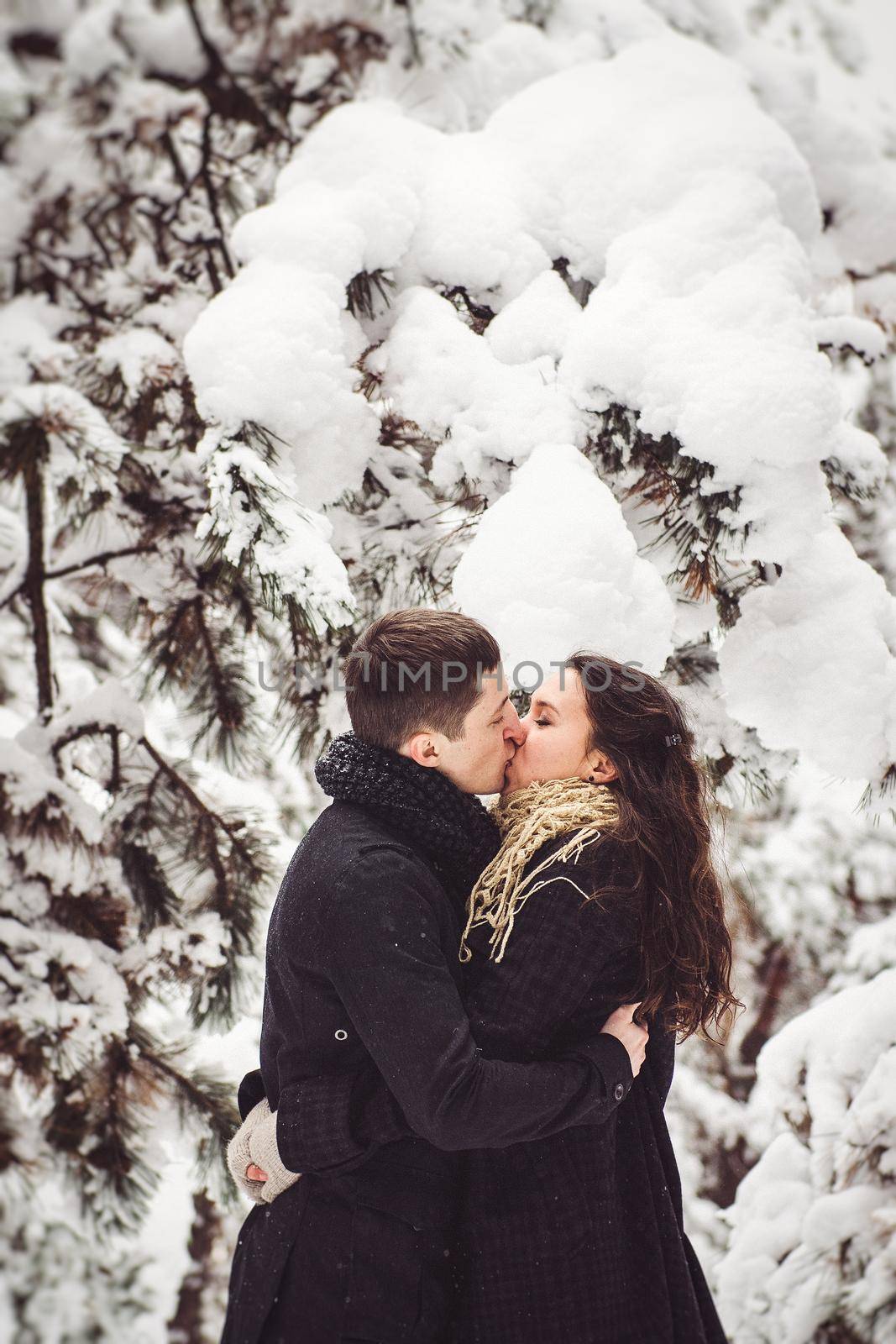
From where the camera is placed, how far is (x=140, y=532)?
99.3 inches

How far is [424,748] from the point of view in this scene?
1722 mm

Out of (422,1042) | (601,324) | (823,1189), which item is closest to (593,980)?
(422,1042)

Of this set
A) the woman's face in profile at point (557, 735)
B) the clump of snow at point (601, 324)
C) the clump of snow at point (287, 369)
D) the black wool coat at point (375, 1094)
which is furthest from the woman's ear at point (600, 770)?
the clump of snow at point (287, 369)

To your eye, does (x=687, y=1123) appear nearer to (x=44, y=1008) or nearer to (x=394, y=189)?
(x=44, y=1008)

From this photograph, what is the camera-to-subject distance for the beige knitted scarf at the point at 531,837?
5.27 feet

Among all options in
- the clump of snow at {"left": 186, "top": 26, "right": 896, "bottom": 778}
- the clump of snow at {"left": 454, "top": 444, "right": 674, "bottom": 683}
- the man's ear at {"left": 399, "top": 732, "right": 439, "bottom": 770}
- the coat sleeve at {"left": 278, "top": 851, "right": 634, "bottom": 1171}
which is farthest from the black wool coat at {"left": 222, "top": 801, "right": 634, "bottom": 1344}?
the clump of snow at {"left": 186, "top": 26, "right": 896, "bottom": 778}

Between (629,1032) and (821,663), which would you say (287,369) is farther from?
(629,1032)

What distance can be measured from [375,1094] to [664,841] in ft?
2.25

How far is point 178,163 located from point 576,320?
1.39m

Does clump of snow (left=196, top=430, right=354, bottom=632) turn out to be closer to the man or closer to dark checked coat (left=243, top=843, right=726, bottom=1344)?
the man

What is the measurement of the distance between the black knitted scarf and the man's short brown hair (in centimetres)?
6

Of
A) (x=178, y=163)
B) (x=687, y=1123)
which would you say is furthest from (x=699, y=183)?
(x=687, y=1123)

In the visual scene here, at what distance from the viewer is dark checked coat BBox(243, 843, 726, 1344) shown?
1.52 meters

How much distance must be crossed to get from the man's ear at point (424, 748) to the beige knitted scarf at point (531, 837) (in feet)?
0.68
